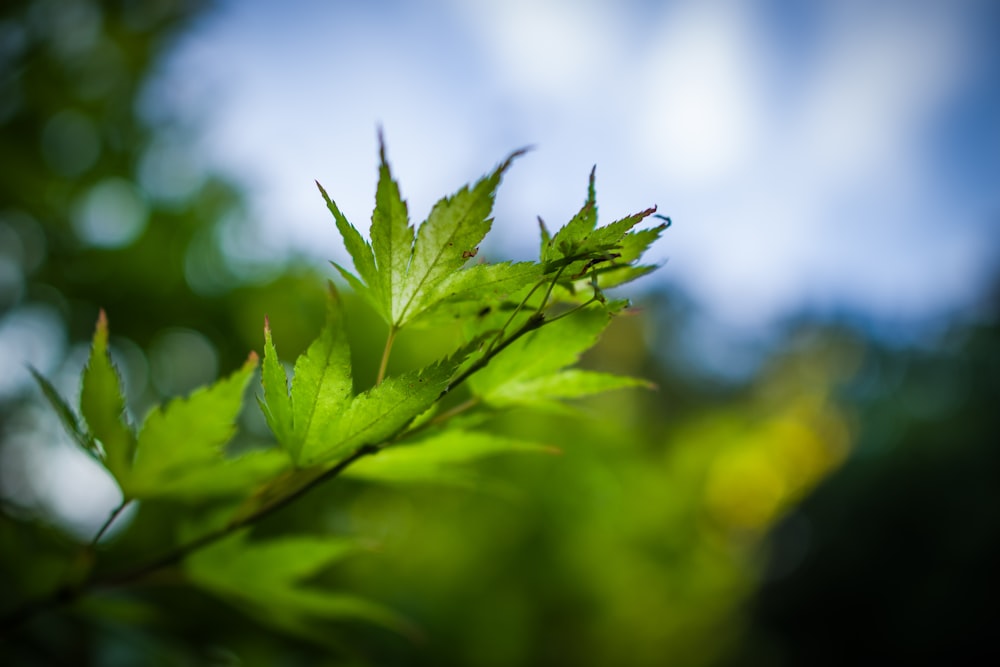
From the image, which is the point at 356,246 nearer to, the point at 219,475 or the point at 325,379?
the point at 325,379

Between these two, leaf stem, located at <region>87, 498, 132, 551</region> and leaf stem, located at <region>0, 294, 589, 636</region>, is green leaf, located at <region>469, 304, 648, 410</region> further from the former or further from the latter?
leaf stem, located at <region>87, 498, 132, 551</region>

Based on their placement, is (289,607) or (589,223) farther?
(289,607)

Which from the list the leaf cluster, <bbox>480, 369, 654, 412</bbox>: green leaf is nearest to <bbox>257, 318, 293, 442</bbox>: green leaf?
the leaf cluster

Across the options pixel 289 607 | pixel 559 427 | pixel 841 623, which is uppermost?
pixel 559 427

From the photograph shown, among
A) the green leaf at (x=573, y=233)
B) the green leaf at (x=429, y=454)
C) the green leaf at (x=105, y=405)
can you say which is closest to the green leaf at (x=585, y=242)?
the green leaf at (x=573, y=233)

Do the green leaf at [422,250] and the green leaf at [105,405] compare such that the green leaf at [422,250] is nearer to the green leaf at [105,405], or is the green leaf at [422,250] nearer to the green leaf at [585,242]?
the green leaf at [585,242]

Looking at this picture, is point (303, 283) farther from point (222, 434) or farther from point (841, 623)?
point (841, 623)

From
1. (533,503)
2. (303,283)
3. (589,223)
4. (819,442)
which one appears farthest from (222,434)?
(819,442)

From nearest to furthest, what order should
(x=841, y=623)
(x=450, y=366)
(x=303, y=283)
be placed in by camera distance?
(x=450, y=366), (x=303, y=283), (x=841, y=623)
